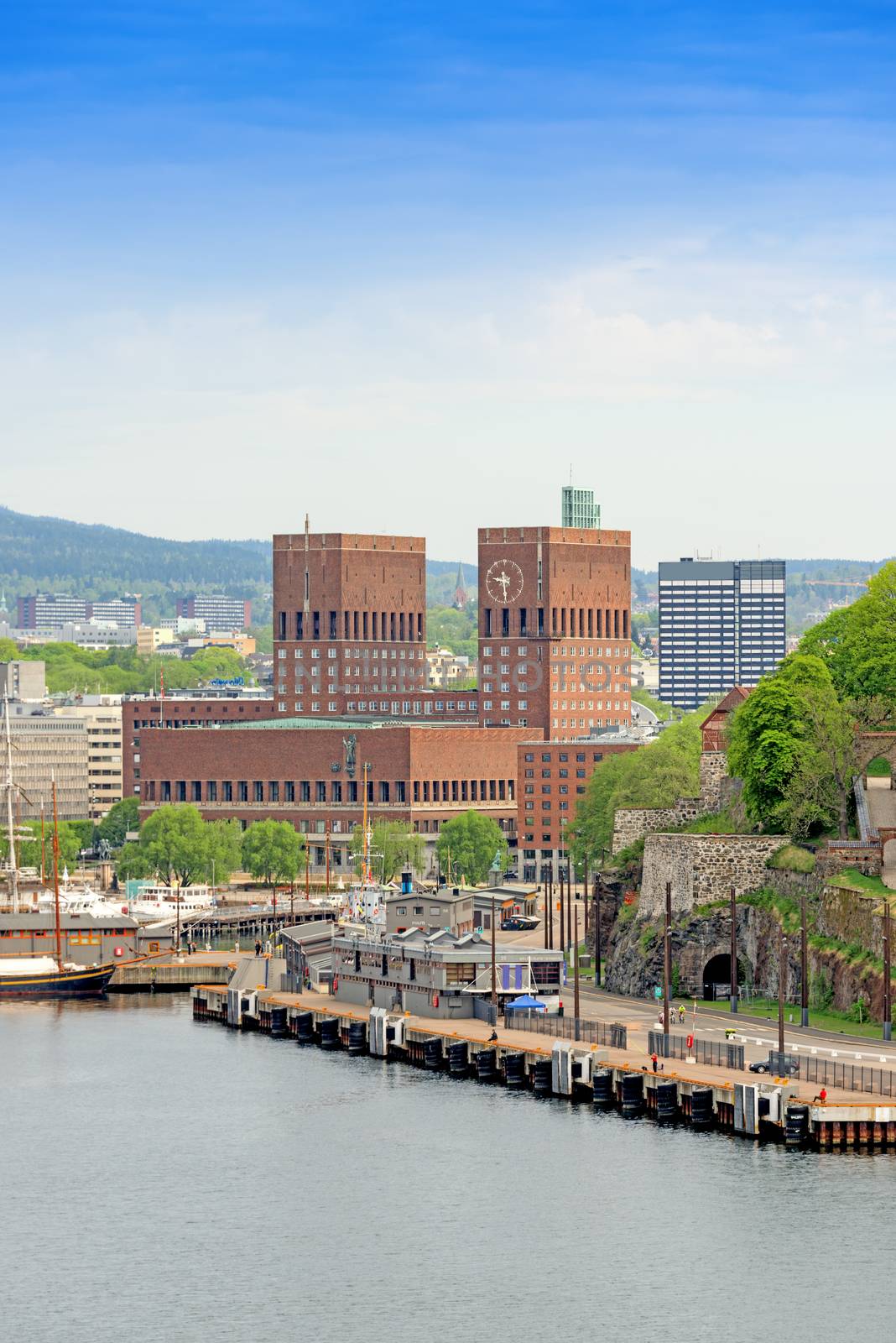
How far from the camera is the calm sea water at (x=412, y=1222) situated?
8912 cm

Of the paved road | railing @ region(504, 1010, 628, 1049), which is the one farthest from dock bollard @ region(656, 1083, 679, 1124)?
the paved road

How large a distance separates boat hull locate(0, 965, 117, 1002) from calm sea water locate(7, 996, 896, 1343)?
47.8 metres

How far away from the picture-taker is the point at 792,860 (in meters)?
146

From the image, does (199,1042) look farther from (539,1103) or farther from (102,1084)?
(539,1103)

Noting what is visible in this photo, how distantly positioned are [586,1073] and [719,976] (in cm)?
2617

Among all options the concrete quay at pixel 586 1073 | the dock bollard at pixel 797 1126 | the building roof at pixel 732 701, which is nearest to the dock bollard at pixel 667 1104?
the concrete quay at pixel 586 1073

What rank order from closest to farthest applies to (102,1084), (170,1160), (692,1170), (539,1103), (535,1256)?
(535,1256) < (692,1170) < (170,1160) < (539,1103) < (102,1084)

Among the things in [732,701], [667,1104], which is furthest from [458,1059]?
[732,701]

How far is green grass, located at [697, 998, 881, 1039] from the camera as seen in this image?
411 ft

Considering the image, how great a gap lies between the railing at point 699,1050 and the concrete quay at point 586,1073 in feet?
1.91

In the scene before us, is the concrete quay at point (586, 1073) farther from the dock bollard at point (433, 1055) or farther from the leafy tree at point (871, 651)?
the leafy tree at point (871, 651)

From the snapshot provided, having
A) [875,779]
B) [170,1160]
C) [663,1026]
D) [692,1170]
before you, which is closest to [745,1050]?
[663,1026]

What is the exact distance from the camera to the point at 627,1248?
315 ft

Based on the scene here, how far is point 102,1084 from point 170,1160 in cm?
2011
